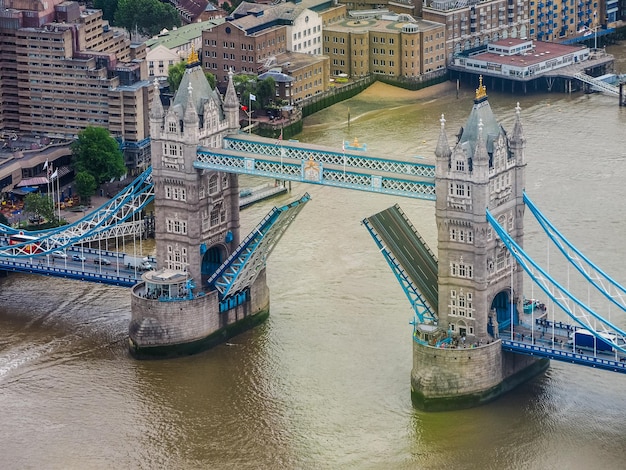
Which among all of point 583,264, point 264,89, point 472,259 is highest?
point 472,259

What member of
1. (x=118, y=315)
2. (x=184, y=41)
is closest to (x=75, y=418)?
(x=118, y=315)

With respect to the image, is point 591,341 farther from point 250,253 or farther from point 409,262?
point 250,253

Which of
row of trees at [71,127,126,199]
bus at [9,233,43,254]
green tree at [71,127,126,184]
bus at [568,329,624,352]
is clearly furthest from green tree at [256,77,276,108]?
bus at [568,329,624,352]

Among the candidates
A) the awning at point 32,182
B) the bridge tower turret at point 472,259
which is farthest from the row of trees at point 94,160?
the bridge tower turret at point 472,259

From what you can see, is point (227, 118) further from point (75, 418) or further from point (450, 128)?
point (450, 128)

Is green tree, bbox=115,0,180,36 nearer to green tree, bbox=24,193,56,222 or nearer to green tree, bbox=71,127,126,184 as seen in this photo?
green tree, bbox=71,127,126,184

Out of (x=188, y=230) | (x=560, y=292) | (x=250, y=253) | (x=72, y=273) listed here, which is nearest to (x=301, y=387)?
(x=250, y=253)
